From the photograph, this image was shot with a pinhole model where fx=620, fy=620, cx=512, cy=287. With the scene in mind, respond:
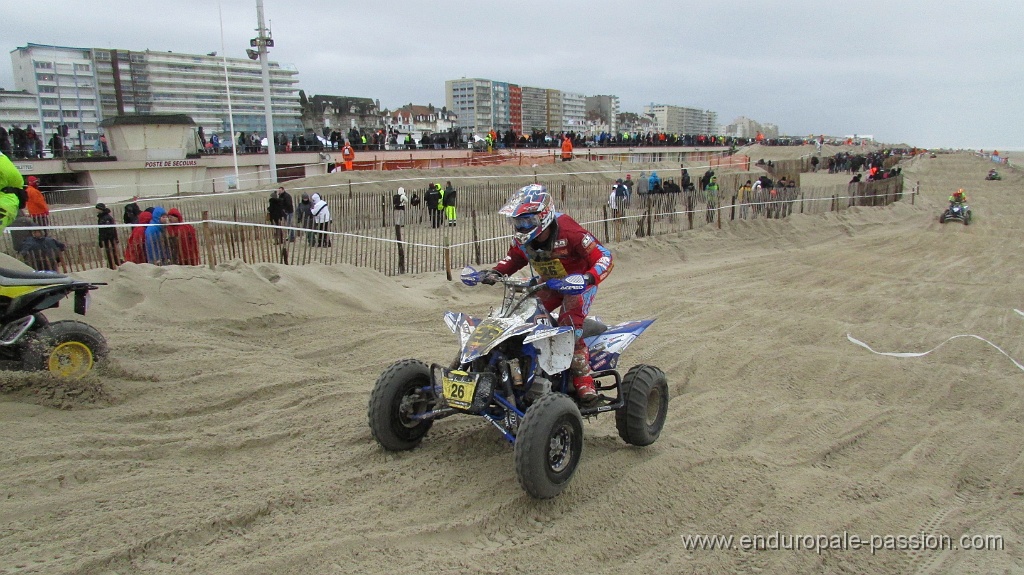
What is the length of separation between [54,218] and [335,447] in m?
13.0

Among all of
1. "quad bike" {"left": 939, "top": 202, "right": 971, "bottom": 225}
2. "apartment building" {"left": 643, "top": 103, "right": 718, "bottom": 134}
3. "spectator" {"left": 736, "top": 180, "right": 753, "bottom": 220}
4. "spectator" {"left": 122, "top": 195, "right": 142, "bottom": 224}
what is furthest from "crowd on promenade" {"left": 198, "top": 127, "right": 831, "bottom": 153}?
"apartment building" {"left": 643, "top": 103, "right": 718, "bottom": 134}

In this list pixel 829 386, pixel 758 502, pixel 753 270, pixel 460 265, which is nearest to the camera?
pixel 758 502

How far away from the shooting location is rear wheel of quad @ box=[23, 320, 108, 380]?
4.89m

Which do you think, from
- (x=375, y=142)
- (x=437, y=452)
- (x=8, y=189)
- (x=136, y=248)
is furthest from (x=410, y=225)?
(x=375, y=142)

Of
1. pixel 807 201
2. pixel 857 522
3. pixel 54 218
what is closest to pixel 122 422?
pixel 857 522

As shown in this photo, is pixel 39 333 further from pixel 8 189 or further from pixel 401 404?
pixel 401 404

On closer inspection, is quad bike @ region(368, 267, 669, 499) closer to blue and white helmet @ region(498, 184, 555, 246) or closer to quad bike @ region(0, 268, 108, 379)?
blue and white helmet @ region(498, 184, 555, 246)

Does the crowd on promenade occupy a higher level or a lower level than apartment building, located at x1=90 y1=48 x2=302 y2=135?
lower

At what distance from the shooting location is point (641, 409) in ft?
15.5

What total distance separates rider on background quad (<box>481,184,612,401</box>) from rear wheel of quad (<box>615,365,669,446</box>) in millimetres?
301

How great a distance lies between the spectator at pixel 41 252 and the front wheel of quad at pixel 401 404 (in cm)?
646

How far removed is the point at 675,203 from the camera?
1664 centimetres

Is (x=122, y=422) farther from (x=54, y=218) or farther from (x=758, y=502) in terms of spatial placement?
(x=54, y=218)

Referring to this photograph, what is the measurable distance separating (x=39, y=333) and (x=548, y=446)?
420 centimetres
